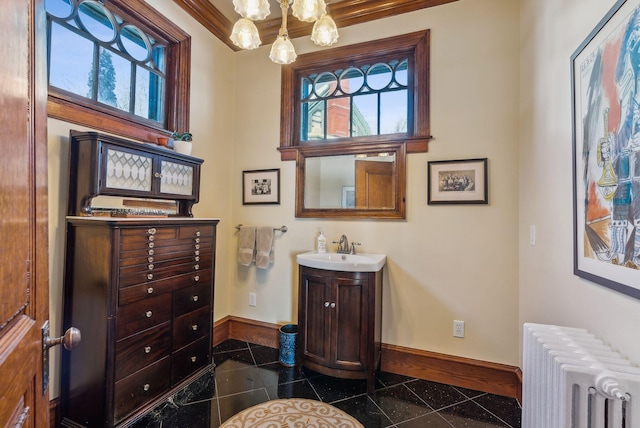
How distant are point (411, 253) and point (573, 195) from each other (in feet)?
3.91

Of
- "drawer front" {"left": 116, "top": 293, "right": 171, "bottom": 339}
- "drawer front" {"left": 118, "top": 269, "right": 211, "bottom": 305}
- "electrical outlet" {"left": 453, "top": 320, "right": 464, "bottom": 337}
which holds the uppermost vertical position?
"drawer front" {"left": 118, "top": 269, "right": 211, "bottom": 305}

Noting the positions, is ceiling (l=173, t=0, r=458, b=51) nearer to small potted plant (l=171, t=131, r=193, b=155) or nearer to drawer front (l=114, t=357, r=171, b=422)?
small potted plant (l=171, t=131, r=193, b=155)

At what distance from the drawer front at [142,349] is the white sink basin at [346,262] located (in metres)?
1.00

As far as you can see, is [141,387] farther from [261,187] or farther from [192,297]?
[261,187]

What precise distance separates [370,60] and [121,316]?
2.62 metres

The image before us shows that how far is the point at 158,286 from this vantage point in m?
1.81

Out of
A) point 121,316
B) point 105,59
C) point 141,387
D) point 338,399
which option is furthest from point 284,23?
point 338,399

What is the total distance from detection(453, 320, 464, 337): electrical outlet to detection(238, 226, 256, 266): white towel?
1782 millimetres

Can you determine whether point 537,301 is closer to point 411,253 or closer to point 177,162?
point 411,253

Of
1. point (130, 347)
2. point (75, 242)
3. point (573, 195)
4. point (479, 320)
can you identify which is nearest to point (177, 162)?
point (75, 242)

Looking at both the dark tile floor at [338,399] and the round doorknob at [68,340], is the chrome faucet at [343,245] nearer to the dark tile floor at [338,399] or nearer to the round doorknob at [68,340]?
the dark tile floor at [338,399]

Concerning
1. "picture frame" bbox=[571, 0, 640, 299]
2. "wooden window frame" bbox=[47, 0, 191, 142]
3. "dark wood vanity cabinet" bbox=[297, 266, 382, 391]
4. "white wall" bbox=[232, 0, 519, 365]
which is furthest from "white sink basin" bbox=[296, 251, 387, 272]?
"wooden window frame" bbox=[47, 0, 191, 142]

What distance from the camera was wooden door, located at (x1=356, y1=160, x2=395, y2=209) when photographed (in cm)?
247

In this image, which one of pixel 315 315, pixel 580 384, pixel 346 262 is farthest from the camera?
pixel 315 315
